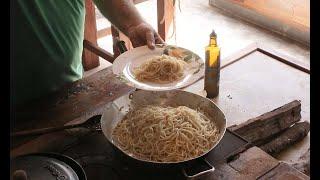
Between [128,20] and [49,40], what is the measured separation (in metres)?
0.42

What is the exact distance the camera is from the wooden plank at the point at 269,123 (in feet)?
5.91

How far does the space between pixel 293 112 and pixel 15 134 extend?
128 cm

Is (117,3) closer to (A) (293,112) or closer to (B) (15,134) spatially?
(B) (15,134)

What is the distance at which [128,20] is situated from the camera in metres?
2.05

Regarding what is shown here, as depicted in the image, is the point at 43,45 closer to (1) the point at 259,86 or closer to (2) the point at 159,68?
(2) the point at 159,68

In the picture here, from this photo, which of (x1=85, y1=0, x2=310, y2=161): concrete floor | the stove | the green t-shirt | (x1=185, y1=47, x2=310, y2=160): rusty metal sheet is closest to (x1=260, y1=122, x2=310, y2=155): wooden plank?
(x1=185, y1=47, x2=310, y2=160): rusty metal sheet

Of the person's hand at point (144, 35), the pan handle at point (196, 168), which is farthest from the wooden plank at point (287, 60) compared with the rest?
the pan handle at point (196, 168)

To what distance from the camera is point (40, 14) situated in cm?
177

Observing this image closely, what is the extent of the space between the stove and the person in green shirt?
450 mm

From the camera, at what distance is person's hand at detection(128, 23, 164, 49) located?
6.14 feet

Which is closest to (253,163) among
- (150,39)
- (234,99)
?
(234,99)

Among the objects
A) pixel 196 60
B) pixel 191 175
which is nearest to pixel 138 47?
pixel 196 60

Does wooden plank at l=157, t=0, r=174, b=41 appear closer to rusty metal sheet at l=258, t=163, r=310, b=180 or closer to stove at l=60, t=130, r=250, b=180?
stove at l=60, t=130, r=250, b=180
